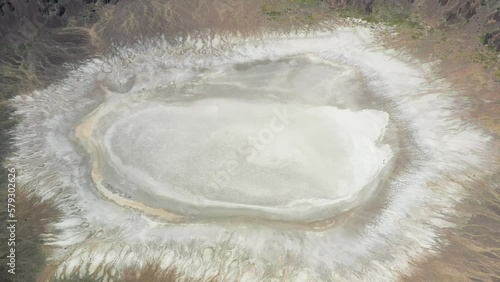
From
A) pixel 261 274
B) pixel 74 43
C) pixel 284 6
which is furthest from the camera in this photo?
pixel 284 6

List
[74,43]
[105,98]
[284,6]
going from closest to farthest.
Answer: [105,98], [74,43], [284,6]

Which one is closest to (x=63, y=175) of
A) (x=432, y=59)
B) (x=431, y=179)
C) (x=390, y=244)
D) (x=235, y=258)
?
(x=235, y=258)

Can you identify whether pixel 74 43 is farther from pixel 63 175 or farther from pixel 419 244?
pixel 419 244

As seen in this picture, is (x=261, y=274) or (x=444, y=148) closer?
(x=261, y=274)

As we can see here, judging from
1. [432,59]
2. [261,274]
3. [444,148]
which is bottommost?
[261,274]

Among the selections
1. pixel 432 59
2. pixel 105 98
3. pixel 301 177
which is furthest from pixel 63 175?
pixel 432 59

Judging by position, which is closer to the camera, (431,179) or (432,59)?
(431,179)

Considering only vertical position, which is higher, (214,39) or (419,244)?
(214,39)

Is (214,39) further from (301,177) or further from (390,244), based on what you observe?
(390,244)

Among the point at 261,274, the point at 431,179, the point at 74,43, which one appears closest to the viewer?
the point at 261,274
